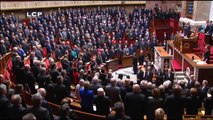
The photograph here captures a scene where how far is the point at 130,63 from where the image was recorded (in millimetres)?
14242

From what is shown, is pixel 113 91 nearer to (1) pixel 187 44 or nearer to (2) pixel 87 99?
(2) pixel 87 99

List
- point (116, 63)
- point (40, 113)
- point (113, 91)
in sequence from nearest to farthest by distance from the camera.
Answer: point (40, 113) → point (113, 91) → point (116, 63)

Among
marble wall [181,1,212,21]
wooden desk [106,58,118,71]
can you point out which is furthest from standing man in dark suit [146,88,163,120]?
marble wall [181,1,212,21]

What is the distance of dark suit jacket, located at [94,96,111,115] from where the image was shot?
4541 millimetres

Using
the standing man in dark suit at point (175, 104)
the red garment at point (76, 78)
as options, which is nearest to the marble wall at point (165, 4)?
the red garment at point (76, 78)

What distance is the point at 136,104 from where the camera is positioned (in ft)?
14.7

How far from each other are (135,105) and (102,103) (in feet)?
1.75

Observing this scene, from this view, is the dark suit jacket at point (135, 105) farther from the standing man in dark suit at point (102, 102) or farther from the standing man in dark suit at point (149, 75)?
the standing man in dark suit at point (149, 75)

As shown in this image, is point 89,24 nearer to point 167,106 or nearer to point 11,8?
point 11,8

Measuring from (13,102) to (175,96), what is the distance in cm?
243

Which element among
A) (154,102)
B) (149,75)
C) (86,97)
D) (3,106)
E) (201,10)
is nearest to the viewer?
(3,106)

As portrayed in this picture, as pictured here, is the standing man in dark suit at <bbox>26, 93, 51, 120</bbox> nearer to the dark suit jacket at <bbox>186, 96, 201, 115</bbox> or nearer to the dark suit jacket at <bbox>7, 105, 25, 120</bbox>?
the dark suit jacket at <bbox>7, 105, 25, 120</bbox>

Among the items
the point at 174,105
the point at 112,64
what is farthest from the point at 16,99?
the point at 112,64

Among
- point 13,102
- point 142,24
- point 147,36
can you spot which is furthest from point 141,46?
point 13,102
